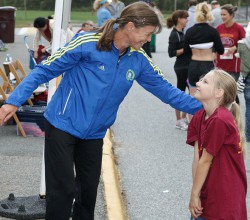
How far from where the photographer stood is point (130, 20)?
452 cm

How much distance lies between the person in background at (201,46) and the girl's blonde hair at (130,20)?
5311mm

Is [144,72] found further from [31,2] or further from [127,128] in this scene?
[31,2]

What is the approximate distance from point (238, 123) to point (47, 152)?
1305 mm

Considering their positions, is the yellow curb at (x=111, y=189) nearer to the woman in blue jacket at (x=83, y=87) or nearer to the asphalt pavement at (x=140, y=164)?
the asphalt pavement at (x=140, y=164)

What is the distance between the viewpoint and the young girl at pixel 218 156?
4199 mm

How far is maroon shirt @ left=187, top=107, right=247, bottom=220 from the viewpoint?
13.7 ft

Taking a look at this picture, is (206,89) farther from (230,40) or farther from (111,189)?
(230,40)

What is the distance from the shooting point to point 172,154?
8.72 meters

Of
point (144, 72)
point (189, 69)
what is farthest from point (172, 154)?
point (144, 72)

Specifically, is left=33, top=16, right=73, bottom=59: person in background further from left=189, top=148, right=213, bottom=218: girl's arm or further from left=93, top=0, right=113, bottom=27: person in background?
left=189, top=148, right=213, bottom=218: girl's arm

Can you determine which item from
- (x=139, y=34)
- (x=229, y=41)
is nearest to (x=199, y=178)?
(x=139, y=34)

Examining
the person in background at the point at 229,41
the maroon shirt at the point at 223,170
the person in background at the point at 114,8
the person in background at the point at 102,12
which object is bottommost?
the person in background at the point at 114,8

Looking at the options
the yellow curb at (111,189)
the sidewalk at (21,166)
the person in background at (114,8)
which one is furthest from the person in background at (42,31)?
the yellow curb at (111,189)

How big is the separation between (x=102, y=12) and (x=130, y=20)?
442 inches
